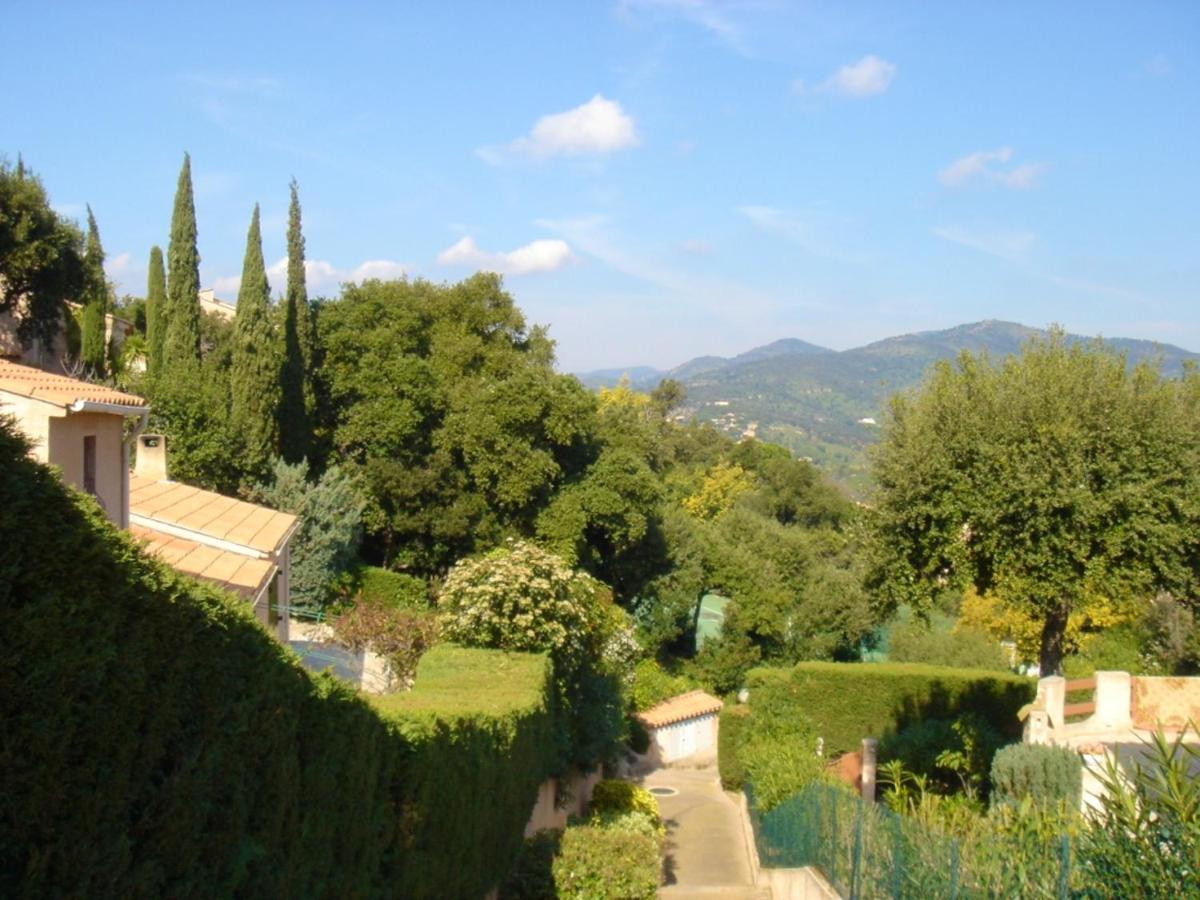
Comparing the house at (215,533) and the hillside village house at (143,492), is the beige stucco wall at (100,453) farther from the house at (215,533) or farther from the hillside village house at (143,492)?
the house at (215,533)

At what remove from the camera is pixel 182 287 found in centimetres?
3133

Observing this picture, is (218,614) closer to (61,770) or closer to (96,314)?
(61,770)

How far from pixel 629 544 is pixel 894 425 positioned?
1830cm

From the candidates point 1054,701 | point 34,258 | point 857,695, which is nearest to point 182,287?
point 34,258

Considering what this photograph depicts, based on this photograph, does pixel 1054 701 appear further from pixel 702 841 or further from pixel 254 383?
pixel 254 383

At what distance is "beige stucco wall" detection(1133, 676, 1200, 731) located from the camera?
16219mm

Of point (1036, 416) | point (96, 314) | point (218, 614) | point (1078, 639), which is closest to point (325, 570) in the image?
point (96, 314)

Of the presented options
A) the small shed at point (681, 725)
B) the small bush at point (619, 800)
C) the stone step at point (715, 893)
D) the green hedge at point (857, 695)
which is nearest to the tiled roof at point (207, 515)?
the small bush at point (619, 800)

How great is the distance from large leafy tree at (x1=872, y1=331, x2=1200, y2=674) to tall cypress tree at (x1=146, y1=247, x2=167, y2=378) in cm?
2125

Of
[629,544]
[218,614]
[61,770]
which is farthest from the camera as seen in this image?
[629,544]

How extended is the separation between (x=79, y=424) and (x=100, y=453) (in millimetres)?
839

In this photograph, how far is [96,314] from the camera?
107 ft

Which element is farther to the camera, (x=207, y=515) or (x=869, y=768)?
(x=869, y=768)

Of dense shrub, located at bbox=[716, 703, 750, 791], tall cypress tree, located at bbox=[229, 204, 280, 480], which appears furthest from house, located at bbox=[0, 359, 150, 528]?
dense shrub, located at bbox=[716, 703, 750, 791]
